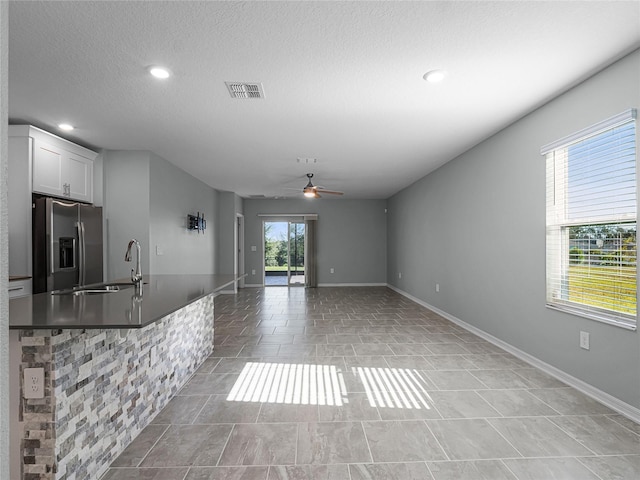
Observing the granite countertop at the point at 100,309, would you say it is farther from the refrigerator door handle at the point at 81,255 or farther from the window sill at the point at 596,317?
the window sill at the point at 596,317

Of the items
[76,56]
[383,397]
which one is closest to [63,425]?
[383,397]

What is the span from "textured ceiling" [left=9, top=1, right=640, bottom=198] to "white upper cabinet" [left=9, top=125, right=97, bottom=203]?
0.44ft

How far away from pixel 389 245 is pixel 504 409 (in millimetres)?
7229

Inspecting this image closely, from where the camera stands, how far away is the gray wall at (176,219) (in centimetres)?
497

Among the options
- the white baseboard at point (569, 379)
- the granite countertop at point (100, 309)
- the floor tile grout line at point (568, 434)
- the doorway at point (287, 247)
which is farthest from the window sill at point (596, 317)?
the doorway at point (287, 247)

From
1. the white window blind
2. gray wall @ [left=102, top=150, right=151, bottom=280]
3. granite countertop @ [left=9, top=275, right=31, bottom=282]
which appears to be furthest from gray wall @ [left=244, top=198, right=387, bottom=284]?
the white window blind

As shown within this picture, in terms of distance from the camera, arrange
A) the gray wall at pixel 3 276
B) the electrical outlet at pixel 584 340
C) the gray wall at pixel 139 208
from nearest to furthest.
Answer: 1. the gray wall at pixel 3 276
2. the electrical outlet at pixel 584 340
3. the gray wall at pixel 139 208

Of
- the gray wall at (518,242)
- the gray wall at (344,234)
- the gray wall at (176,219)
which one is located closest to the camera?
the gray wall at (518,242)

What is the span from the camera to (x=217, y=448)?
2078 mm

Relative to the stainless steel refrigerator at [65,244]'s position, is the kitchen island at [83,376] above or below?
below

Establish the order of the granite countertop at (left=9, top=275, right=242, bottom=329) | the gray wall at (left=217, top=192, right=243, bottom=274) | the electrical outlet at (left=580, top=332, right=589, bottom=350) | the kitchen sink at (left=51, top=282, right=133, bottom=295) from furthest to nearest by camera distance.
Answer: the gray wall at (left=217, top=192, right=243, bottom=274), the electrical outlet at (left=580, top=332, right=589, bottom=350), the kitchen sink at (left=51, top=282, right=133, bottom=295), the granite countertop at (left=9, top=275, right=242, bottom=329)

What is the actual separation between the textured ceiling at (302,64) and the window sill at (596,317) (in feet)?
6.20

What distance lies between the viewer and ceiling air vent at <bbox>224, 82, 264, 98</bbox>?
9.12ft

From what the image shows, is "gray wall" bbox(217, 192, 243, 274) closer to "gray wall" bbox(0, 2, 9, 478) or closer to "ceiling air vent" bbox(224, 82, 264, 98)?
"ceiling air vent" bbox(224, 82, 264, 98)
